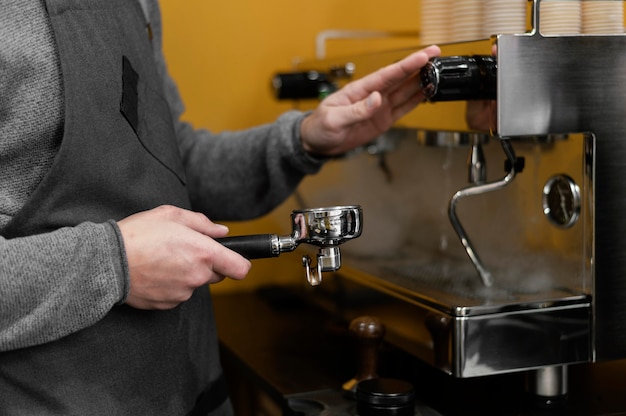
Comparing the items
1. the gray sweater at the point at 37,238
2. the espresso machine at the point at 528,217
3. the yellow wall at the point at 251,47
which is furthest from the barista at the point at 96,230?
the yellow wall at the point at 251,47

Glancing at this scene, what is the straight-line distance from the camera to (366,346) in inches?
42.6

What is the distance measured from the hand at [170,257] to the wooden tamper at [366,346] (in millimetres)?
256

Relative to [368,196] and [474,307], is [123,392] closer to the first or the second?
[474,307]

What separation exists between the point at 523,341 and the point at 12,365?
0.55 metres

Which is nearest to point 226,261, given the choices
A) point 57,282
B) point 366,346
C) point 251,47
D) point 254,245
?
point 254,245

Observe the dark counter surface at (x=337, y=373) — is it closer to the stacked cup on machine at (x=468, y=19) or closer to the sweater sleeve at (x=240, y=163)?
the sweater sleeve at (x=240, y=163)

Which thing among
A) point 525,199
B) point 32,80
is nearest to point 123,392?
point 32,80

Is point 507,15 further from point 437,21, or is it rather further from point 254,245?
point 254,245

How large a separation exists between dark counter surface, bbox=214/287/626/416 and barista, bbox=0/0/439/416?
0.48 ft

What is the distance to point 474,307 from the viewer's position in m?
0.95

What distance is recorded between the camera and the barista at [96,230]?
0.81m

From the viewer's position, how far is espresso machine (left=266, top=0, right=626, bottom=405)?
3.05 feet

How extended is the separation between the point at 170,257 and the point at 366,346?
345mm

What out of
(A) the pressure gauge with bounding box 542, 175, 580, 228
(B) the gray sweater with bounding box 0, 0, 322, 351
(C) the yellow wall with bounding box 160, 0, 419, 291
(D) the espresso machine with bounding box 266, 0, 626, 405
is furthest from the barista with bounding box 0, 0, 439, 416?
(C) the yellow wall with bounding box 160, 0, 419, 291
